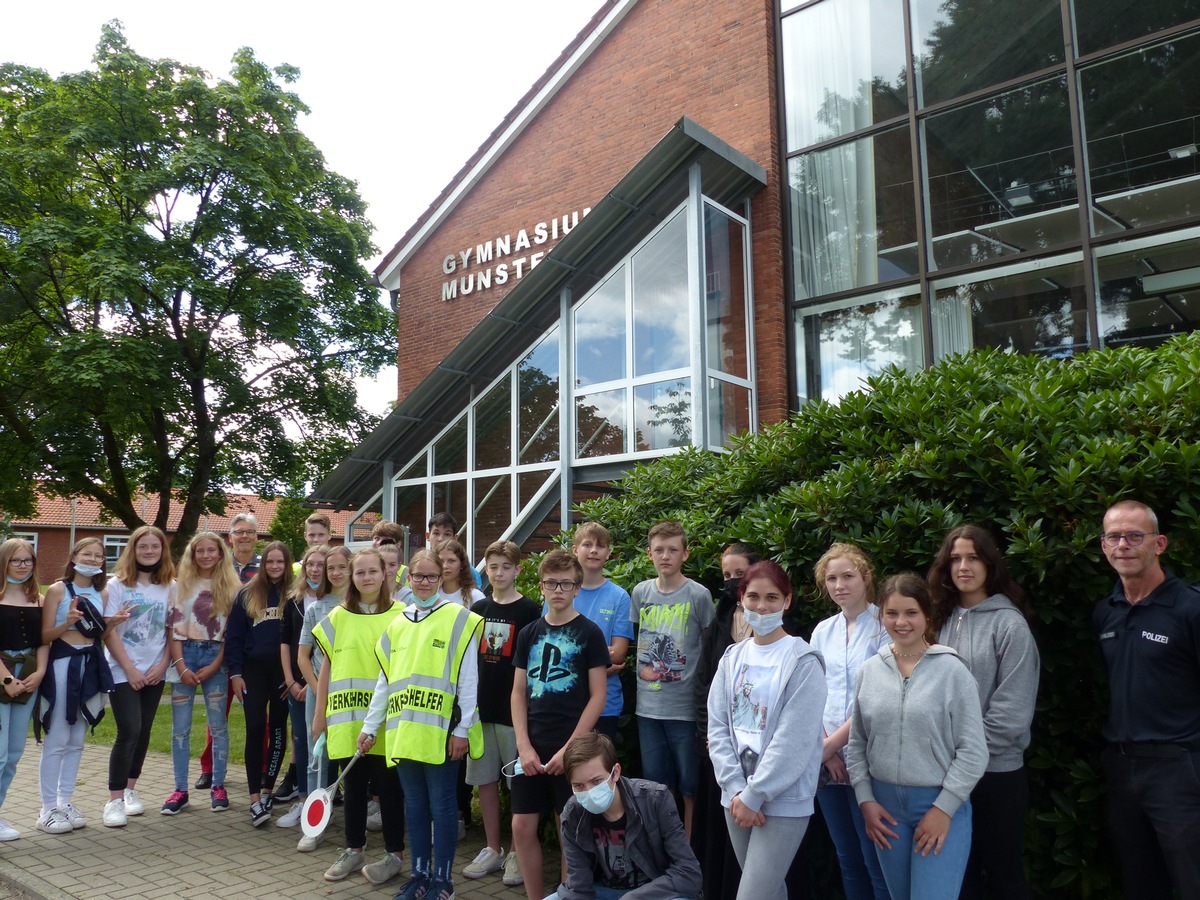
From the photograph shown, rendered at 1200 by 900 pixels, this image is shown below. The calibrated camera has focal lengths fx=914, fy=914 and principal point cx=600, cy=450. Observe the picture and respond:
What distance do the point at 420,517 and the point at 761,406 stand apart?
233 inches

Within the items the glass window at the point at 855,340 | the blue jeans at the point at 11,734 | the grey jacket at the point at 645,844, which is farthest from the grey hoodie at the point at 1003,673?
the glass window at the point at 855,340

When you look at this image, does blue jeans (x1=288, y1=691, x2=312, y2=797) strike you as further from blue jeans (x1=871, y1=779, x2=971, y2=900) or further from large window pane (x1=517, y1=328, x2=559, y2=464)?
large window pane (x1=517, y1=328, x2=559, y2=464)

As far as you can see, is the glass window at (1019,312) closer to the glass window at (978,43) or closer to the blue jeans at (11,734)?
the glass window at (978,43)

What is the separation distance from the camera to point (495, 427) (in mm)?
13805

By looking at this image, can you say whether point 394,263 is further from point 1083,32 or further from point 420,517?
point 1083,32

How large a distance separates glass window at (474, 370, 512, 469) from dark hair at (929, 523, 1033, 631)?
9.91 meters

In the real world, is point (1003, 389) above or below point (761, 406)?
below

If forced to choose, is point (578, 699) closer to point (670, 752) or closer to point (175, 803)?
point (670, 752)

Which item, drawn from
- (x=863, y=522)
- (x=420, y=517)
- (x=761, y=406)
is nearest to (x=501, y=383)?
(x=420, y=517)

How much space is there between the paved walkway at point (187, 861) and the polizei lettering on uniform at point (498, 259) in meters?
10.6

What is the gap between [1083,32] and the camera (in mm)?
10594

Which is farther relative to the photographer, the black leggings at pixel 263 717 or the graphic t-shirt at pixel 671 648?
the black leggings at pixel 263 717

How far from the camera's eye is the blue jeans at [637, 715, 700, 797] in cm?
479

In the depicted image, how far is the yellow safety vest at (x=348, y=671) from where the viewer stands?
215 inches
